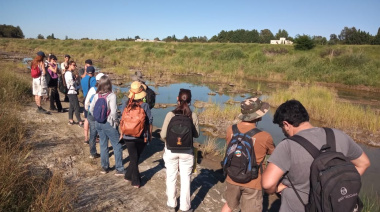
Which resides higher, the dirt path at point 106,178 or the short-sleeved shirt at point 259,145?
the short-sleeved shirt at point 259,145

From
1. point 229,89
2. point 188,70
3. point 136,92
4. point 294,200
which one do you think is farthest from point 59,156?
point 188,70

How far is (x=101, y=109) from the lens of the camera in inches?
166

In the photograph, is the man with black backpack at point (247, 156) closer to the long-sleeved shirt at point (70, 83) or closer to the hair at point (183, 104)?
the hair at point (183, 104)

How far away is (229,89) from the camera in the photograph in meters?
19.1

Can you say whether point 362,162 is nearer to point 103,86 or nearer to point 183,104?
point 183,104

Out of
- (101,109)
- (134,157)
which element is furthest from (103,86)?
(134,157)

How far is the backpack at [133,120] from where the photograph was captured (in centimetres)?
394

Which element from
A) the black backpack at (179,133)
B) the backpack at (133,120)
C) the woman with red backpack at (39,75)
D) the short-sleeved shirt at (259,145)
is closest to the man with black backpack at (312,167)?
the short-sleeved shirt at (259,145)

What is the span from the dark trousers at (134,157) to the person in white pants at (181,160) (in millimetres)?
799

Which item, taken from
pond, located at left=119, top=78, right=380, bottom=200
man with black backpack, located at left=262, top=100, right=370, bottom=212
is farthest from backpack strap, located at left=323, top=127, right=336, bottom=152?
pond, located at left=119, top=78, right=380, bottom=200

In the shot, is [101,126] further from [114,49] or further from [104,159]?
[114,49]

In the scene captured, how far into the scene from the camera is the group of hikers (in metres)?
1.89

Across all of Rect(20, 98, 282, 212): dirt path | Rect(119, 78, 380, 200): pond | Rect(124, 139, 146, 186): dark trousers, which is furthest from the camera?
Rect(119, 78, 380, 200): pond

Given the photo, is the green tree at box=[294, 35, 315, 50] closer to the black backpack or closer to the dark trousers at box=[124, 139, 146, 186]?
the dark trousers at box=[124, 139, 146, 186]
